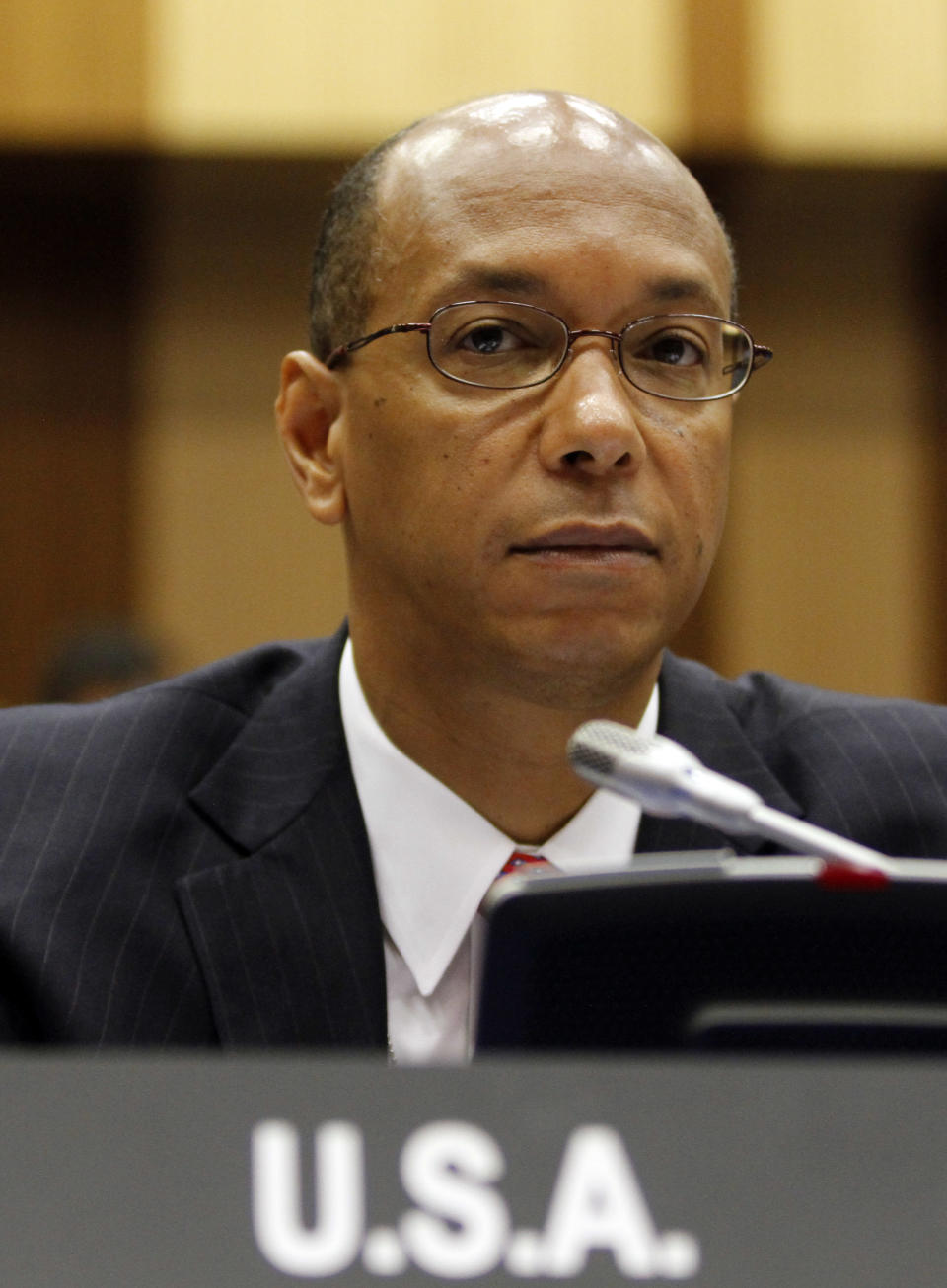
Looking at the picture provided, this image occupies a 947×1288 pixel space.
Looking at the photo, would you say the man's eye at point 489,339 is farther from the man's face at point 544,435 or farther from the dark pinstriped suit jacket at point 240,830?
the dark pinstriped suit jacket at point 240,830

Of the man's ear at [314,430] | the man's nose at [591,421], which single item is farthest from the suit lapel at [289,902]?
the man's nose at [591,421]

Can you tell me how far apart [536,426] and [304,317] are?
3348 millimetres

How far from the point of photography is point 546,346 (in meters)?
1.48

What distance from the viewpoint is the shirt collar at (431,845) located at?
1.47 meters

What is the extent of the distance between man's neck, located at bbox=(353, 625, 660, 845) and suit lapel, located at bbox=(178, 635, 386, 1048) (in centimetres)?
9

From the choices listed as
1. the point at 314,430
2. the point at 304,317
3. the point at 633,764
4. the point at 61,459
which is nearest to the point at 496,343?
the point at 314,430

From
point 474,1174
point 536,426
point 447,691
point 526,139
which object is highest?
point 526,139

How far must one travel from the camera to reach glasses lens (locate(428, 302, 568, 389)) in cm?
147

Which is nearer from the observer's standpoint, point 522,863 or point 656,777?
point 656,777

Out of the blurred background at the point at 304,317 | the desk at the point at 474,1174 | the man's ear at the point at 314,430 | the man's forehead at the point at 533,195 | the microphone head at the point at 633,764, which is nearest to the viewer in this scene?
the desk at the point at 474,1174

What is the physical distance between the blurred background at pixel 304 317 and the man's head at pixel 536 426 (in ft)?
8.63

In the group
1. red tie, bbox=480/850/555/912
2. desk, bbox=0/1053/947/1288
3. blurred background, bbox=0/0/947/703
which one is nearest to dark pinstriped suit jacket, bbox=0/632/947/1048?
red tie, bbox=480/850/555/912

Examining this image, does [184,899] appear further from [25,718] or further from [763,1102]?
[763,1102]

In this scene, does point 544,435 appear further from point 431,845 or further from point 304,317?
point 304,317
